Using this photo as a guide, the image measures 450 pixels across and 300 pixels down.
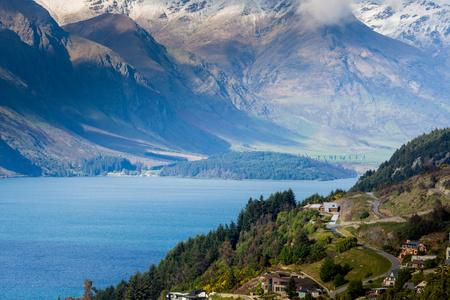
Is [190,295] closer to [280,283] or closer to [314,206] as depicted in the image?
[280,283]

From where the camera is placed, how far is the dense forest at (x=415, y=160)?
145000mm

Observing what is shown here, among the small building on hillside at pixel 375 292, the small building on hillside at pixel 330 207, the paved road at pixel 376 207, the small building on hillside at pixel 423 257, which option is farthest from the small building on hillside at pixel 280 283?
the small building on hillside at pixel 330 207

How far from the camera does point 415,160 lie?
153 m

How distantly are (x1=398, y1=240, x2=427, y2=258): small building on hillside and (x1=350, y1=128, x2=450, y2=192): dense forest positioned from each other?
195 ft

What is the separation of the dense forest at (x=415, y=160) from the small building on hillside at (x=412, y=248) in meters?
59.5

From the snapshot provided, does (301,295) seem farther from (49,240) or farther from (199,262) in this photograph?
(49,240)

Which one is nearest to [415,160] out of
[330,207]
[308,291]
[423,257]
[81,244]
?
[330,207]

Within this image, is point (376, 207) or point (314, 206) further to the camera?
point (314, 206)

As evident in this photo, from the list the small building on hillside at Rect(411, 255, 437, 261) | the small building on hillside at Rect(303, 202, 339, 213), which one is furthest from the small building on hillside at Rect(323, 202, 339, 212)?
the small building on hillside at Rect(411, 255, 437, 261)

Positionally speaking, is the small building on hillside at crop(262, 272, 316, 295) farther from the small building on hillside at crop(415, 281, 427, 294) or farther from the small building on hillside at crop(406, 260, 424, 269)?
the small building on hillside at crop(415, 281, 427, 294)

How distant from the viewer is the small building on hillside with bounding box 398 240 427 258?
79562 millimetres

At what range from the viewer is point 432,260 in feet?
242

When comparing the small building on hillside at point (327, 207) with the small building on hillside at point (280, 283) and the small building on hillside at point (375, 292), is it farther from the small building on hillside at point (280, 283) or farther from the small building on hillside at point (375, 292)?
the small building on hillside at point (375, 292)

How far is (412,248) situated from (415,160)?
75942 mm
